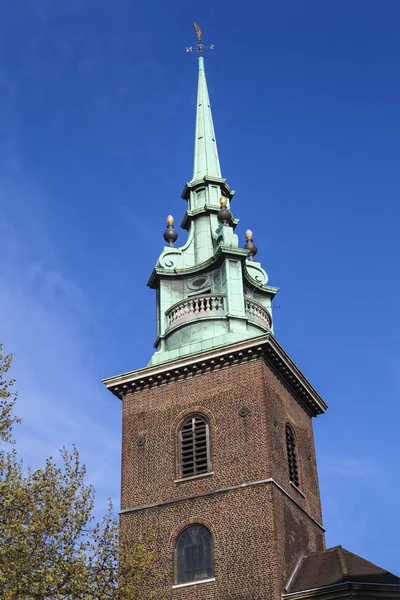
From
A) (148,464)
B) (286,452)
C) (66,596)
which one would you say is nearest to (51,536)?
(66,596)

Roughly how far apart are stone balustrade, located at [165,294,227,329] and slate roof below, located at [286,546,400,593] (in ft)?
31.6

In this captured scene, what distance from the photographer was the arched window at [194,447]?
1115 inches

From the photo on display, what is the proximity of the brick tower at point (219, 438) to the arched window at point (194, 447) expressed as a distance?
0.12 feet

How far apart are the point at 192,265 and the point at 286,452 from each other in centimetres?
937

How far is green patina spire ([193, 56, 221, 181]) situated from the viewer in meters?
38.7

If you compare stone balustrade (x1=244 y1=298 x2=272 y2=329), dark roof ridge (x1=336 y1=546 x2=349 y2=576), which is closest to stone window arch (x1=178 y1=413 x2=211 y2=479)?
dark roof ridge (x1=336 y1=546 x2=349 y2=576)

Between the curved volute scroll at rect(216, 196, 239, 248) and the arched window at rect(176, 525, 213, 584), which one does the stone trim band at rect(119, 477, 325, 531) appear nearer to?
the arched window at rect(176, 525, 213, 584)

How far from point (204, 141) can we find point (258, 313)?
10.6 meters

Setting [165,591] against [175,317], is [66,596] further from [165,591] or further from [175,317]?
[175,317]

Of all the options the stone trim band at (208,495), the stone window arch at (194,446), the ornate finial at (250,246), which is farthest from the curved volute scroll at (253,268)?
the stone trim band at (208,495)

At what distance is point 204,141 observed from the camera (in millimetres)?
40000

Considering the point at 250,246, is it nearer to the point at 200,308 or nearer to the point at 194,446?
the point at 200,308

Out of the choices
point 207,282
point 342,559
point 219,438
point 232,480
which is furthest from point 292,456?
point 207,282

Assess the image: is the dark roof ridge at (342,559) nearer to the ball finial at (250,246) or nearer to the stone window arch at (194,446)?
the stone window arch at (194,446)
